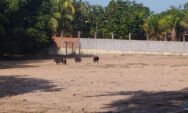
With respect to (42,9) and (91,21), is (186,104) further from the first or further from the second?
(91,21)

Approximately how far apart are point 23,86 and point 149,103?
21.6 feet

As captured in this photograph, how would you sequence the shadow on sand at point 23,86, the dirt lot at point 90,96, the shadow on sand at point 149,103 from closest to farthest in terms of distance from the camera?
the shadow on sand at point 149,103
the dirt lot at point 90,96
the shadow on sand at point 23,86

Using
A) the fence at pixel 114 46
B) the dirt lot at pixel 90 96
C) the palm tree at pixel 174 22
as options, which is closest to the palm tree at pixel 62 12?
the fence at pixel 114 46

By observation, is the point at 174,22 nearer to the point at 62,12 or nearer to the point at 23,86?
the point at 62,12

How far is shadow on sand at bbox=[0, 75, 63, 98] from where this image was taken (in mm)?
14773

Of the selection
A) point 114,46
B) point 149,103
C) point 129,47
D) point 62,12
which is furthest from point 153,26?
point 149,103

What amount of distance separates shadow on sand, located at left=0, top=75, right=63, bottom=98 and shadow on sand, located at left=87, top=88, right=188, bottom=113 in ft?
11.8

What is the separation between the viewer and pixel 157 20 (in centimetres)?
5403

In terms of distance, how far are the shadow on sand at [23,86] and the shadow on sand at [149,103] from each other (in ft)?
11.8

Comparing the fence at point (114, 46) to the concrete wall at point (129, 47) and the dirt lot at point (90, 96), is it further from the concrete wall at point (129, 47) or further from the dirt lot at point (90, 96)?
the dirt lot at point (90, 96)

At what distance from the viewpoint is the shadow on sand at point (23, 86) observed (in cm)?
1477

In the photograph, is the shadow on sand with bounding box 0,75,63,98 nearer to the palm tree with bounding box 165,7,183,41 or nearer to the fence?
the fence

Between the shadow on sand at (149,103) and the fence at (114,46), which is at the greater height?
the fence at (114,46)

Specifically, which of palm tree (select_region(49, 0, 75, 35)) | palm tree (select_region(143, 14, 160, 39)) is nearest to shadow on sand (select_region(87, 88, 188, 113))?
palm tree (select_region(49, 0, 75, 35))
